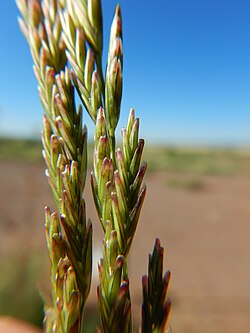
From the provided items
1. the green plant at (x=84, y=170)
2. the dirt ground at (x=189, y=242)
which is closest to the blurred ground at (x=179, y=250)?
the dirt ground at (x=189, y=242)

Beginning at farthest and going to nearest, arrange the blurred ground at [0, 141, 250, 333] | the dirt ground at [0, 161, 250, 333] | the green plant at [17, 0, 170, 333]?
the dirt ground at [0, 161, 250, 333] < the blurred ground at [0, 141, 250, 333] < the green plant at [17, 0, 170, 333]

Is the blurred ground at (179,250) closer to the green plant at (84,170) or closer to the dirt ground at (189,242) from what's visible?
the dirt ground at (189,242)

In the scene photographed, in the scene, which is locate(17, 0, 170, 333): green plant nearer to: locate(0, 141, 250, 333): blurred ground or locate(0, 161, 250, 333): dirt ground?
locate(0, 141, 250, 333): blurred ground

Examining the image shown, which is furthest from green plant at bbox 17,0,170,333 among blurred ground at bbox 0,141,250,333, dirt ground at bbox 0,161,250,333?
dirt ground at bbox 0,161,250,333

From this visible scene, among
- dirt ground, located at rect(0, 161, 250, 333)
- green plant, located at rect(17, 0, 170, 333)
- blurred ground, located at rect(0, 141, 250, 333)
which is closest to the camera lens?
green plant, located at rect(17, 0, 170, 333)

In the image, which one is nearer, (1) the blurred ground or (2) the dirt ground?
(1) the blurred ground

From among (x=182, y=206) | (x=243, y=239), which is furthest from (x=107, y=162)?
(x=182, y=206)

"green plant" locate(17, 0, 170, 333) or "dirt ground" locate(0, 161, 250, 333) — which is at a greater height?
"dirt ground" locate(0, 161, 250, 333)
